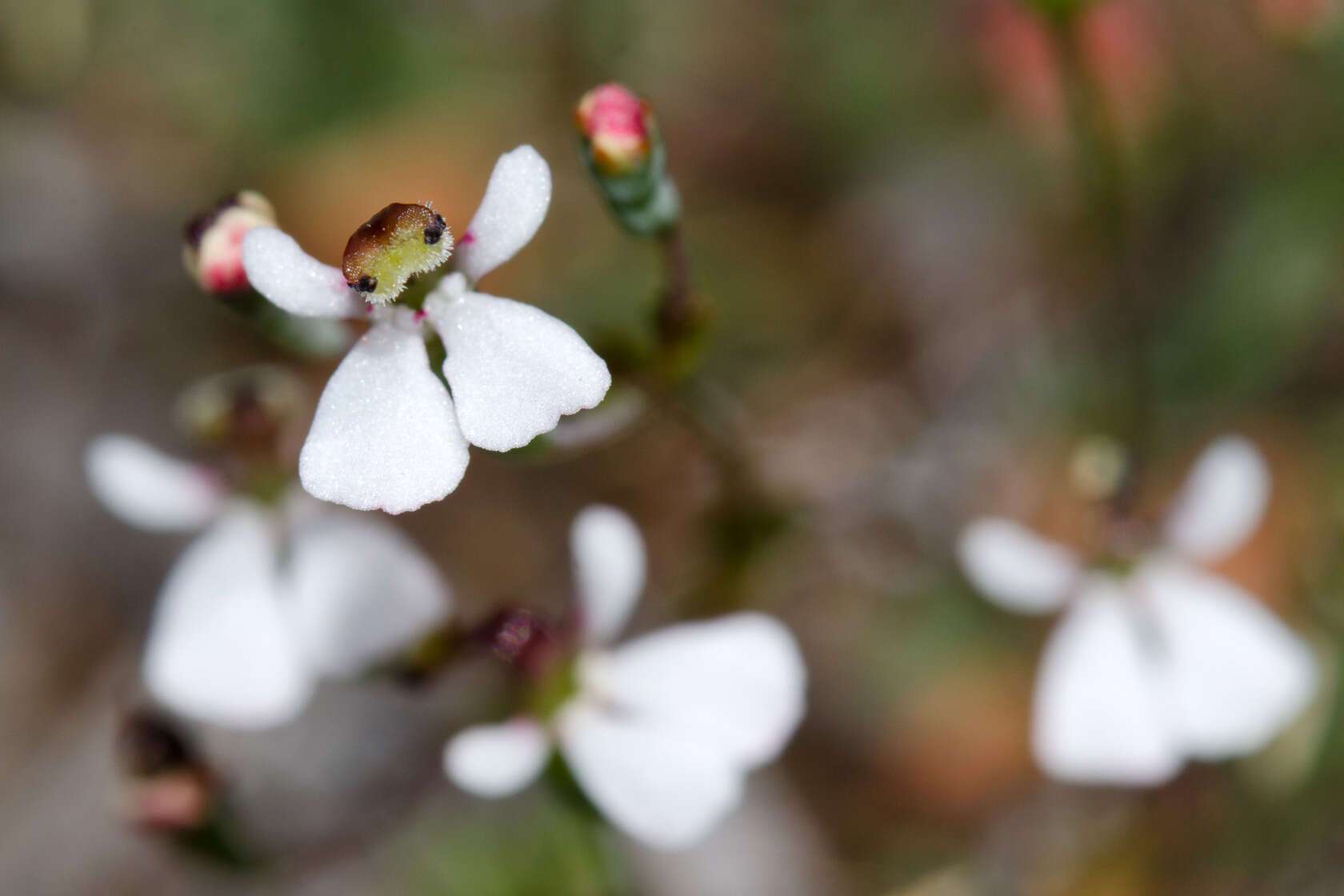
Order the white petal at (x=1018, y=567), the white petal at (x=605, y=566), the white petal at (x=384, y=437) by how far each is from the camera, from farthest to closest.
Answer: the white petal at (x=1018, y=567) < the white petal at (x=605, y=566) < the white petal at (x=384, y=437)

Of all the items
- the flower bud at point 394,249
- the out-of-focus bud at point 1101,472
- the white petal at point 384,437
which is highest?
the flower bud at point 394,249

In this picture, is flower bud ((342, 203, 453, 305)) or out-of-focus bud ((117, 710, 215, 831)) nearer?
flower bud ((342, 203, 453, 305))

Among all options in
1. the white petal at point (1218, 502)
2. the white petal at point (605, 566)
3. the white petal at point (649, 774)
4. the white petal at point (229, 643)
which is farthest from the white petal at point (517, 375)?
the white petal at point (1218, 502)

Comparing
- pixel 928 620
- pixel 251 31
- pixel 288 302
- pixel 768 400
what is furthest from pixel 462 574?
pixel 288 302

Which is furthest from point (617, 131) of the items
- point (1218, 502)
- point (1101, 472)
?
point (1218, 502)

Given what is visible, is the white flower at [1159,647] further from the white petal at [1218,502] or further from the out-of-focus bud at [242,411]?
the out-of-focus bud at [242,411]

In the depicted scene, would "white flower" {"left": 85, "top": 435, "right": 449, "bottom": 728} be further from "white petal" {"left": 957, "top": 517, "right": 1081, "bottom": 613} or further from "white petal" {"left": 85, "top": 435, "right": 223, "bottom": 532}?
"white petal" {"left": 957, "top": 517, "right": 1081, "bottom": 613}

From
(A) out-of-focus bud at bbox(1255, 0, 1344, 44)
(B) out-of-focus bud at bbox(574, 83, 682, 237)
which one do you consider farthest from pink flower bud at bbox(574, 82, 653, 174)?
(A) out-of-focus bud at bbox(1255, 0, 1344, 44)

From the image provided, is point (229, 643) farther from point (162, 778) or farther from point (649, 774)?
point (649, 774)
